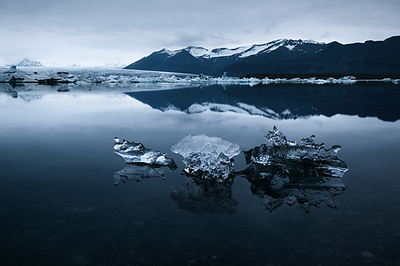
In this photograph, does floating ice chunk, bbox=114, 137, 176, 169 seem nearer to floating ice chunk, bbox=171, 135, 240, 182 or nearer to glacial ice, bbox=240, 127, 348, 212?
floating ice chunk, bbox=171, 135, 240, 182

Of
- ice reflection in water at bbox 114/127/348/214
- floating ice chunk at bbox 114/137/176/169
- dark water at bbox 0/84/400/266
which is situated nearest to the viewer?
dark water at bbox 0/84/400/266

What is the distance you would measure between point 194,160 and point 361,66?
17867cm

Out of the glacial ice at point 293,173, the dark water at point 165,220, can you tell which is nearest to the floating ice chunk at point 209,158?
the dark water at point 165,220

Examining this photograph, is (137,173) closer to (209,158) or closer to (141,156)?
(141,156)

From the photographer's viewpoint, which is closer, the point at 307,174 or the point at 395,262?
the point at 395,262

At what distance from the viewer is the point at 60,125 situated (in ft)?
31.8

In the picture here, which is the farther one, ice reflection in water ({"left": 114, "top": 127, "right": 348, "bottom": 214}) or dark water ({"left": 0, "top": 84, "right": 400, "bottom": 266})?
ice reflection in water ({"left": 114, "top": 127, "right": 348, "bottom": 214})

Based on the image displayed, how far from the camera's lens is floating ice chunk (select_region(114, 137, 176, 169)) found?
18.0 ft

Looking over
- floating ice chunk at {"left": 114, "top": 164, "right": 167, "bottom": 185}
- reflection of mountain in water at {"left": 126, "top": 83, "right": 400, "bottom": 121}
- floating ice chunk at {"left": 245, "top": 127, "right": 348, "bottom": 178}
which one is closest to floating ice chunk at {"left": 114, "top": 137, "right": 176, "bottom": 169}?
floating ice chunk at {"left": 114, "top": 164, "right": 167, "bottom": 185}

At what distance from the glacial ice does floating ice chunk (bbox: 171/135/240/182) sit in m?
0.44

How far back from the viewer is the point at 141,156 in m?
5.62

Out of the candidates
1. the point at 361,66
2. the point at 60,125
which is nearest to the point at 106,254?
the point at 60,125

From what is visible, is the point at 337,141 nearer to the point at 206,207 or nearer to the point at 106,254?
the point at 206,207

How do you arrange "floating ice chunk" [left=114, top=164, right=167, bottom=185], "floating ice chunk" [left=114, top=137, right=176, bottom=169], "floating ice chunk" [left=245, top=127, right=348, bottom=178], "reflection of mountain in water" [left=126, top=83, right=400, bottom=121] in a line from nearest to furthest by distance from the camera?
"floating ice chunk" [left=114, top=164, right=167, bottom=185], "floating ice chunk" [left=245, top=127, right=348, bottom=178], "floating ice chunk" [left=114, top=137, right=176, bottom=169], "reflection of mountain in water" [left=126, top=83, right=400, bottom=121]
